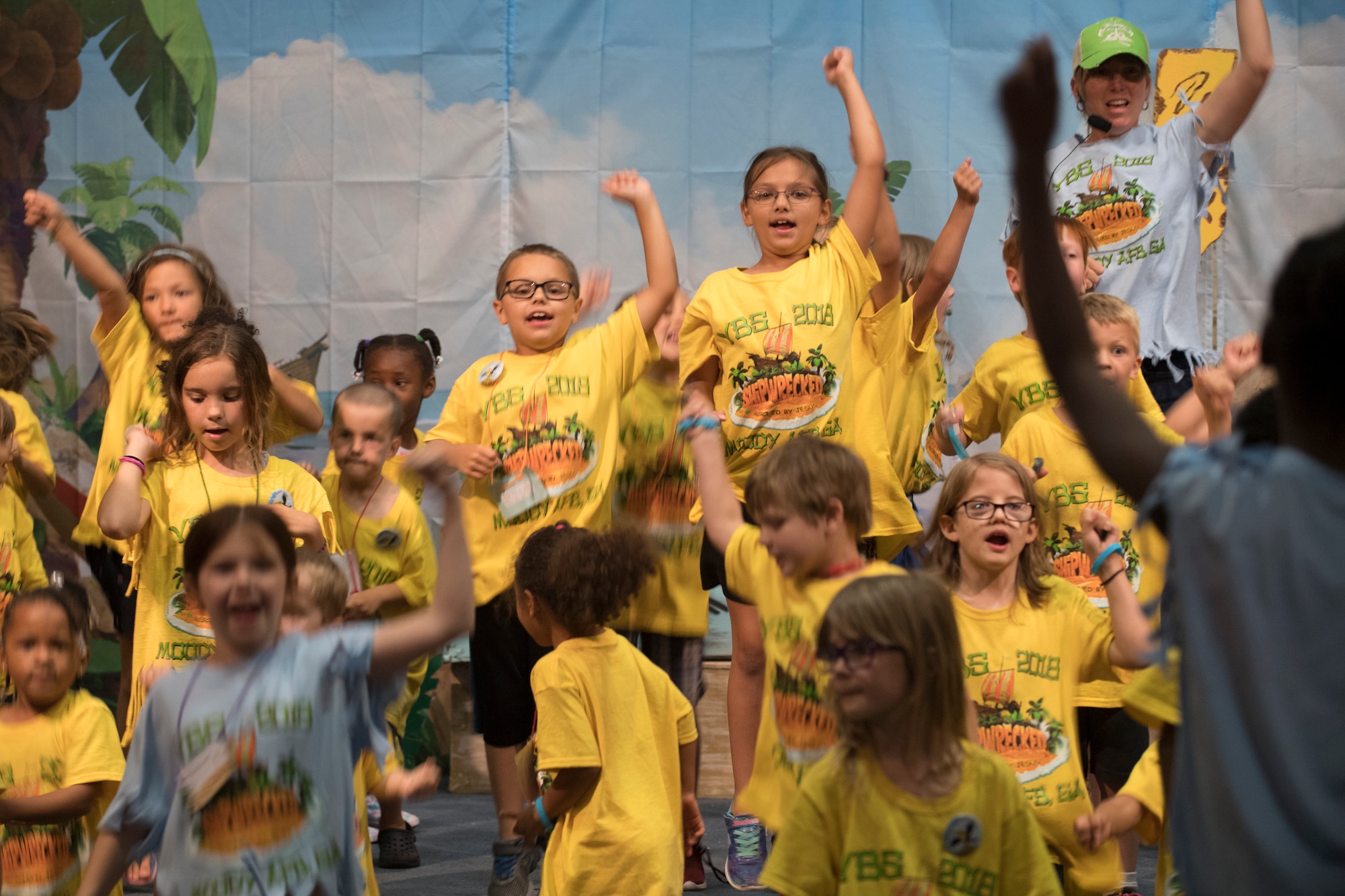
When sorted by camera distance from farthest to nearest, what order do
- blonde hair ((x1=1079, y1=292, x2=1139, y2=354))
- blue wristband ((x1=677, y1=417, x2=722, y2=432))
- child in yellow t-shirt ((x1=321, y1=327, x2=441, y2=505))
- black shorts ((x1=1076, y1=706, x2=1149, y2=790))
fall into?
child in yellow t-shirt ((x1=321, y1=327, x2=441, y2=505)), blonde hair ((x1=1079, y1=292, x2=1139, y2=354)), black shorts ((x1=1076, y1=706, x2=1149, y2=790)), blue wristband ((x1=677, y1=417, x2=722, y2=432))

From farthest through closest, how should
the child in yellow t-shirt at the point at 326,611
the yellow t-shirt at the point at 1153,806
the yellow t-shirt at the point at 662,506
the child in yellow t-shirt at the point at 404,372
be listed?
the child in yellow t-shirt at the point at 404,372 < the yellow t-shirt at the point at 662,506 < the child in yellow t-shirt at the point at 326,611 < the yellow t-shirt at the point at 1153,806

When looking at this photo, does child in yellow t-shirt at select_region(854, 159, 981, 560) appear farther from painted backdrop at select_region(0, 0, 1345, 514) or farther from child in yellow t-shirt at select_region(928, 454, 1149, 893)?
painted backdrop at select_region(0, 0, 1345, 514)

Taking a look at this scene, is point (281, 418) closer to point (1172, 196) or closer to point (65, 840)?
point (65, 840)

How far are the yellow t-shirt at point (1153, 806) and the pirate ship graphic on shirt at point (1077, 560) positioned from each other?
3.35ft

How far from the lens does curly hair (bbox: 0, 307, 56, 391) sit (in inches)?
190

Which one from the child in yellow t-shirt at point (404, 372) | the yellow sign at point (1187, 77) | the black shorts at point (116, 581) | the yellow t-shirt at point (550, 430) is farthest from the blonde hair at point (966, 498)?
the yellow sign at point (1187, 77)

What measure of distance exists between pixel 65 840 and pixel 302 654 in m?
1.24

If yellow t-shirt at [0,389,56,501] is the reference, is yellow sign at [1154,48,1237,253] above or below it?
above

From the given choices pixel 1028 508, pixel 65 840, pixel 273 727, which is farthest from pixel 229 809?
pixel 1028 508

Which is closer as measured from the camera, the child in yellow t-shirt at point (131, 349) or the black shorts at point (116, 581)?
the child in yellow t-shirt at point (131, 349)

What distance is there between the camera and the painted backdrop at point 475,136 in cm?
538

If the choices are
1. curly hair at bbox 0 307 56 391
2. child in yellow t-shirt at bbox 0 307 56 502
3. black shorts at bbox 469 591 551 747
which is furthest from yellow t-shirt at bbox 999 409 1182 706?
curly hair at bbox 0 307 56 391

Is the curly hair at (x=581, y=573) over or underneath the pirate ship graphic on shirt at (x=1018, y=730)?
over

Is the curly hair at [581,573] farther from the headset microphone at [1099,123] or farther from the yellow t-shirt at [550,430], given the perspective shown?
the headset microphone at [1099,123]
